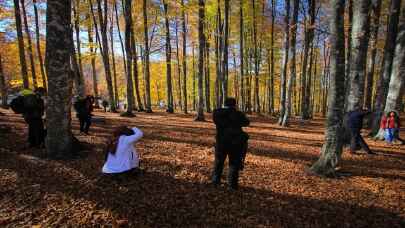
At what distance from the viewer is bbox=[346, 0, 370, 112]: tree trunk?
8023mm

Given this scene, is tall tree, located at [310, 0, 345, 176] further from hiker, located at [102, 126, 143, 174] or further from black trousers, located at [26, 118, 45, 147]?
black trousers, located at [26, 118, 45, 147]

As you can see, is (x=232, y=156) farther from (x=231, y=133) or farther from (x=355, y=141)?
(x=355, y=141)

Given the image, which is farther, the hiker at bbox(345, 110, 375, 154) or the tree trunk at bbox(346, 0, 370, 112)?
the hiker at bbox(345, 110, 375, 154)

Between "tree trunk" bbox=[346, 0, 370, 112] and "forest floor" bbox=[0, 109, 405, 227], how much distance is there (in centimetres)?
313

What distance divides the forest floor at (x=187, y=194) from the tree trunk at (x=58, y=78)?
0.53 m

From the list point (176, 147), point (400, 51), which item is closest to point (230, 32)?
point (400, 51)

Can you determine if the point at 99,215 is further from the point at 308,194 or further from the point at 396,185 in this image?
the point at 396,185

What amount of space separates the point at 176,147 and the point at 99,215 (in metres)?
4.68

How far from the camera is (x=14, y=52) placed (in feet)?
Result: 83.8

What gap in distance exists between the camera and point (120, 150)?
193 inches

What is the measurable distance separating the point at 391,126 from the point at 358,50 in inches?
173

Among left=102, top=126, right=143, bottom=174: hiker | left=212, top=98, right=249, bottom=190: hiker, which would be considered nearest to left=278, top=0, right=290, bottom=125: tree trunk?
left=212, top=98, right=249, bottom=190: hiker

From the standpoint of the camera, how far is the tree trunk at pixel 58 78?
19.6ft

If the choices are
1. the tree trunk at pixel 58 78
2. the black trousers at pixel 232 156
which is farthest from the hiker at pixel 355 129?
the tree trunk at pixel 58 78
